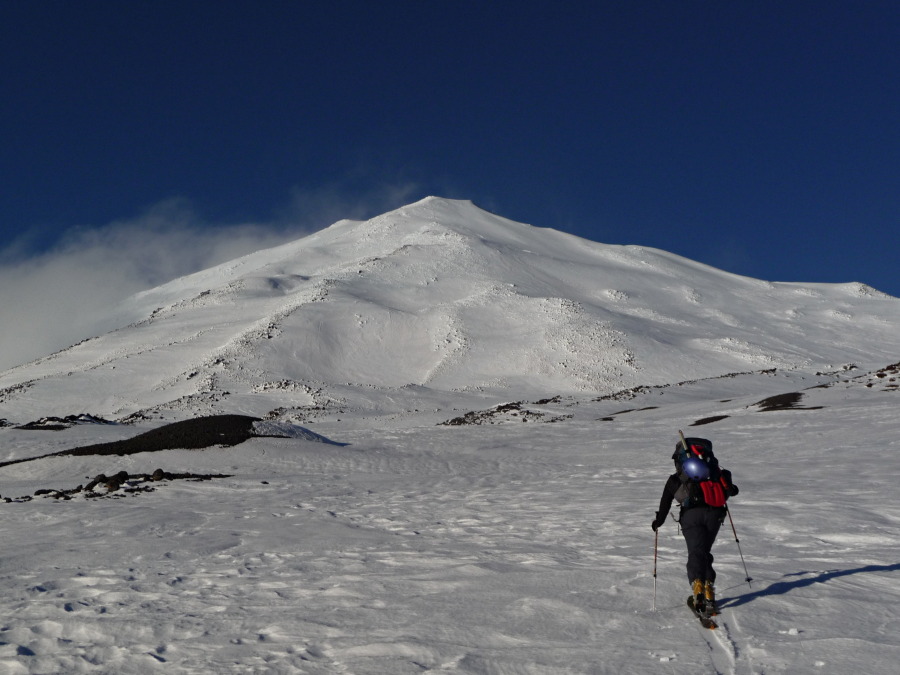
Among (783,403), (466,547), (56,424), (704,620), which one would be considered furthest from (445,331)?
(704,620)

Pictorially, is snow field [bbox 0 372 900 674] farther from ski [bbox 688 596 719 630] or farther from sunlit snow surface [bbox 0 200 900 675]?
ski [bbox 688 596 719 630]

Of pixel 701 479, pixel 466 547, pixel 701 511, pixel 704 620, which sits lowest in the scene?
pixel 466 547

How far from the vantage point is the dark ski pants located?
7.39m

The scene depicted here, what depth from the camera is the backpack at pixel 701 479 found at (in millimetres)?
7418

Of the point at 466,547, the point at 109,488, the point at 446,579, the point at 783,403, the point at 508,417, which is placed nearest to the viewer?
the point at 446,579

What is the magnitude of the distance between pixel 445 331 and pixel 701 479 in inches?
3949

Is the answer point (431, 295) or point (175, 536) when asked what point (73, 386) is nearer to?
point (431, 295)

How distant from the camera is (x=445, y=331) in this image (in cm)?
10762

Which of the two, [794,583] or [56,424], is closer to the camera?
[794,583]

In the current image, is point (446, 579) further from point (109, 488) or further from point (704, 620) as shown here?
point (109, 488)

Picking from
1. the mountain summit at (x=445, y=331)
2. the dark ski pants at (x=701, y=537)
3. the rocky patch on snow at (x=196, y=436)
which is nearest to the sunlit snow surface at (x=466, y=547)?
the dark ski pants at (x=701, y=537)

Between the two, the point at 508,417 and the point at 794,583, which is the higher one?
the point at 508,417

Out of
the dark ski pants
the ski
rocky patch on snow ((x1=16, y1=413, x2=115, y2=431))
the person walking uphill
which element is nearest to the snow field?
the ski

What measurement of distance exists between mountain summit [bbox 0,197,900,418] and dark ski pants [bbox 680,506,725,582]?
67.3 meters
